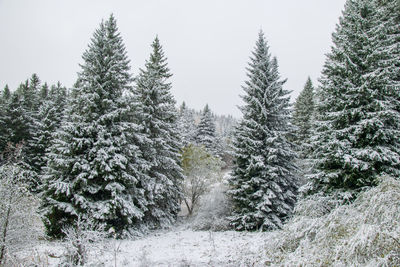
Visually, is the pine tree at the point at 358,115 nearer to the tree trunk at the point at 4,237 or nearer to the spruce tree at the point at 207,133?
the tree trunk at the point at 4,237

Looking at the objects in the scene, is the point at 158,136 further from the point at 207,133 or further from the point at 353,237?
the point at 207,133

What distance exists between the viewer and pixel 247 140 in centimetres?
1470

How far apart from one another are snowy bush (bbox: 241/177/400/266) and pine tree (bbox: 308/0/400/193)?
5.71 m

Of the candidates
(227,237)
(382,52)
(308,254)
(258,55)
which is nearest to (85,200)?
(227,237)

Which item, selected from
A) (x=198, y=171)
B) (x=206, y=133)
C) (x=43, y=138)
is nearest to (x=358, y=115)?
(x=198, y=171)

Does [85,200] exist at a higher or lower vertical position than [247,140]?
lower

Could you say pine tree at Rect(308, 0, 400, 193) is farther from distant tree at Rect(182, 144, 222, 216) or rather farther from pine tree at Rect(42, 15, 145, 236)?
distant tree at Rect(182, 144, 222, 216)

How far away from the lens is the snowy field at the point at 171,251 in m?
8.09

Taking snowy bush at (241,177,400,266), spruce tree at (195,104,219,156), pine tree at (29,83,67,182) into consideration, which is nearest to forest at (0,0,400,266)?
snowy bush at (241,177,400,266)

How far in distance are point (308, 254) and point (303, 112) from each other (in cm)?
2110

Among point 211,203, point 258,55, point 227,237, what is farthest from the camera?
point 211,203

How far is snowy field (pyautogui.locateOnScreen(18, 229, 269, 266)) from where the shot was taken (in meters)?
8.09

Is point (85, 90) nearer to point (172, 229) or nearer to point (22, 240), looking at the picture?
→ point (22, 240)

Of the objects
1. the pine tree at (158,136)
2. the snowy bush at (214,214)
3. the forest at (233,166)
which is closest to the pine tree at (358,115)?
the forest at (233,166)
